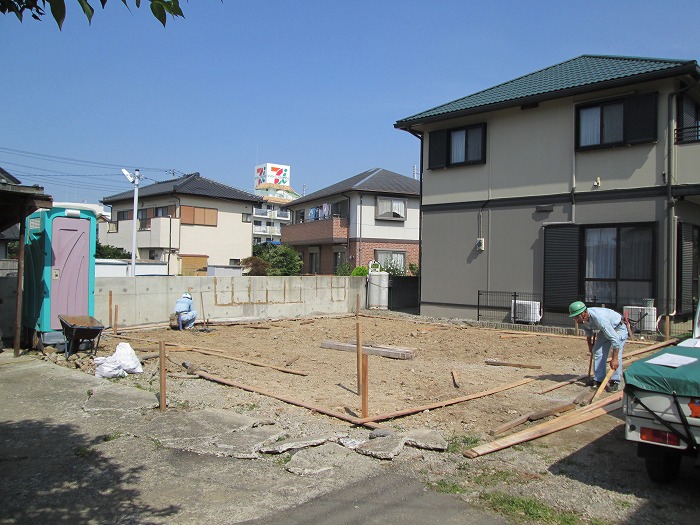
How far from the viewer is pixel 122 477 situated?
4688mm

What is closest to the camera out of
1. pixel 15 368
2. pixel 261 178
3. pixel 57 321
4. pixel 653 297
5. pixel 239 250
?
pixel 15 368

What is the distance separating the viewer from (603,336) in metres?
7.96

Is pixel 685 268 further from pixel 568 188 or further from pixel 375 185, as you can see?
pixel 375 185

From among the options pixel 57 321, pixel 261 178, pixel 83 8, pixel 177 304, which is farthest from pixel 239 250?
pixel 261 178

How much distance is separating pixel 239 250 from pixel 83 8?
1358 inches

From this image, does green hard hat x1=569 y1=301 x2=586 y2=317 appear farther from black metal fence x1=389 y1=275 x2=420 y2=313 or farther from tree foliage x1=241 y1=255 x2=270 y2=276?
tree foliage x1=241 y1=255 x2=270 y2=276

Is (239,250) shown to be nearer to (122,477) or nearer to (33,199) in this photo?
(33,199)

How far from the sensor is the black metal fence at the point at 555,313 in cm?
1352

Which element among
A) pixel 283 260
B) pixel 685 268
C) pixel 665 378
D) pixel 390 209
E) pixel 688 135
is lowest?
pixel 665 378

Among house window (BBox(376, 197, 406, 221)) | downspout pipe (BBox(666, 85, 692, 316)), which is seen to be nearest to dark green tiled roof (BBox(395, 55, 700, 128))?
downspout pipe (BBox(666, 85, 692, 316))

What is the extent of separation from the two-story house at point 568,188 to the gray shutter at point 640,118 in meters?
0.03

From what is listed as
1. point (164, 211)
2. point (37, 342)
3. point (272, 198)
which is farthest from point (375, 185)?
point (272, 198)

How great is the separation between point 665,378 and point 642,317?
10.3 metres

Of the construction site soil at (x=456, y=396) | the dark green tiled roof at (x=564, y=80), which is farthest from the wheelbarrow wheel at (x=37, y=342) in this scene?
the dark green tiled roof at (x=564, y=80)
